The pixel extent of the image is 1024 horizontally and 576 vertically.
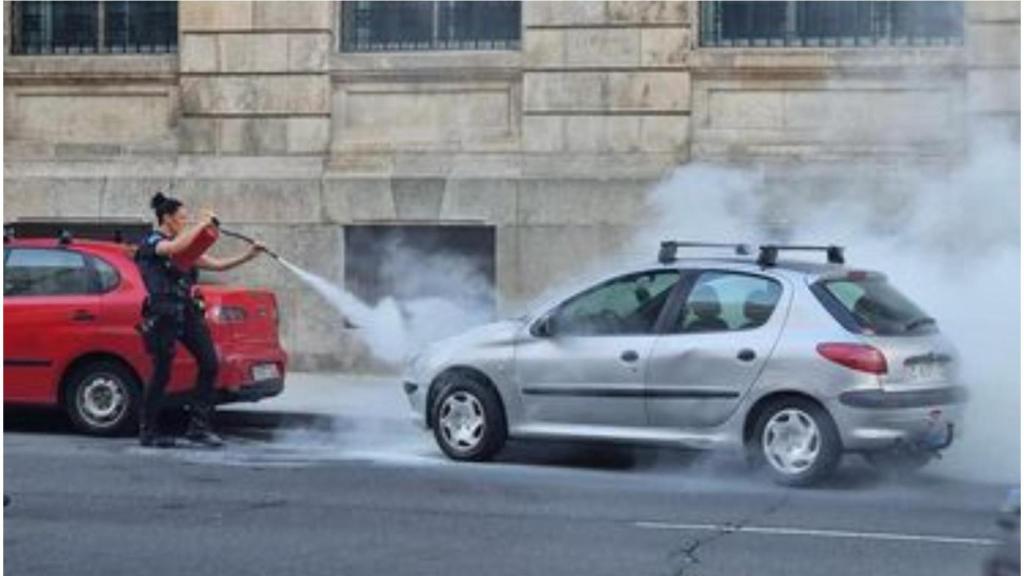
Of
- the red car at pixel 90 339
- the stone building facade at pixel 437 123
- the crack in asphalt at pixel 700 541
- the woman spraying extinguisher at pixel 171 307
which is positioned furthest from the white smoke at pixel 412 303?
the crack in asphalt at pixel 700 541

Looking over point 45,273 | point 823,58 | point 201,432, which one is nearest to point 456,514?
point 201,432

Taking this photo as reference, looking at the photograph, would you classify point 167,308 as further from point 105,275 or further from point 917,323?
point 917,323

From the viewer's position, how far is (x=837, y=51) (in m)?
14.6

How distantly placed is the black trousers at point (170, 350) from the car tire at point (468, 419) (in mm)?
1626

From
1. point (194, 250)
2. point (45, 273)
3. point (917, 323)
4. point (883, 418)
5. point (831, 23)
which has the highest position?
point (831, 23)

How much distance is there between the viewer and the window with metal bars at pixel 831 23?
46.5 ft

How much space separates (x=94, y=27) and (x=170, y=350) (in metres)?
6.55

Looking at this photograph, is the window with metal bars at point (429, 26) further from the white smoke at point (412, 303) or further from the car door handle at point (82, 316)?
the car door handle at point (82, 316)

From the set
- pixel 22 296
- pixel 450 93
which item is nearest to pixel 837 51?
→ pixel 450 93

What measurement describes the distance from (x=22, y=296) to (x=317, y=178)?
4.43 metres

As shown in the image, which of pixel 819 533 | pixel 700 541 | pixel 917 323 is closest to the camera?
pixel 700 541

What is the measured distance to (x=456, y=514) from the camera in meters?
8.31

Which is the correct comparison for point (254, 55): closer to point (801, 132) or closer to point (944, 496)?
point (801, 132)

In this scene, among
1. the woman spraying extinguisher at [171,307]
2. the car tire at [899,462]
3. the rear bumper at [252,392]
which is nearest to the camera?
the car tire at [899,462]
